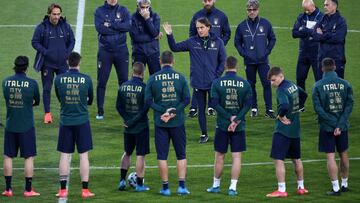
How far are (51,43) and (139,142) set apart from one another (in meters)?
5.54

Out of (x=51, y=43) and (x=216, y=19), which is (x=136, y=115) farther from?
(x=216, y=19)

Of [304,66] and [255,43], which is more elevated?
[255,43]

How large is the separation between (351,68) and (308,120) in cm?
507

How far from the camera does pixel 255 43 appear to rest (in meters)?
26.5

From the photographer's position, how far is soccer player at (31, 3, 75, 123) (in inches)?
1006

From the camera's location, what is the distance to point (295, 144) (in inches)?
808

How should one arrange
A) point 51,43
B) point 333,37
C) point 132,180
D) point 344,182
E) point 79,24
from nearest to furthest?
point 344,182
point 132,180
point 333,37
point 51,43
point 79,24

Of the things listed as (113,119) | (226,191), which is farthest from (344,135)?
(113,119)

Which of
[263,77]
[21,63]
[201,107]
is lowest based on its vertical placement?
[201,107]

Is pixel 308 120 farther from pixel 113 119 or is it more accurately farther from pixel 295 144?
pixel 295 144

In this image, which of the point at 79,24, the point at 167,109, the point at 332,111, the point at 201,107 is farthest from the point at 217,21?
the point at 79,24

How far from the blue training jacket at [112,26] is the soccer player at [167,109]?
6.00 m

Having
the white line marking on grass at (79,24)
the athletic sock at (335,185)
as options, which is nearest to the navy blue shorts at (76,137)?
the athletic sock at (335,185)

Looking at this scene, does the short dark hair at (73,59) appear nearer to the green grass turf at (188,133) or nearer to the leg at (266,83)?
the green grass turf at (188,133)
